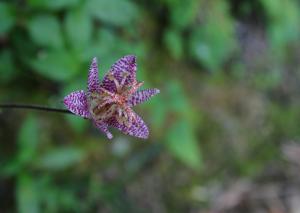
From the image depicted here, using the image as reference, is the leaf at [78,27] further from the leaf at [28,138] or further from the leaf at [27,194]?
the leaf at [27,194]

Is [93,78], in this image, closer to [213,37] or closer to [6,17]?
[6,17]

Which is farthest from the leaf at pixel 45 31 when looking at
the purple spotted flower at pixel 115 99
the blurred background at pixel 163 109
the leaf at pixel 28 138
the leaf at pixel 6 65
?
the purple spotted flower at pixel 115 99

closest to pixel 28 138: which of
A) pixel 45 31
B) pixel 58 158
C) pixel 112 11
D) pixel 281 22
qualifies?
pixel 58 158

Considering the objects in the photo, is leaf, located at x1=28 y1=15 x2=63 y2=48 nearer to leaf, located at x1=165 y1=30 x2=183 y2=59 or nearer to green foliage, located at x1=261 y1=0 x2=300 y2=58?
leaf, located at x1=165 y1=30 x2=183 y2=59

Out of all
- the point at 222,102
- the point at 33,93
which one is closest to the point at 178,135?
the point at 222,102

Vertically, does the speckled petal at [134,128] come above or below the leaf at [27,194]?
below

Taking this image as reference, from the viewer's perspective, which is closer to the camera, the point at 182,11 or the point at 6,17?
the point at 6,17
